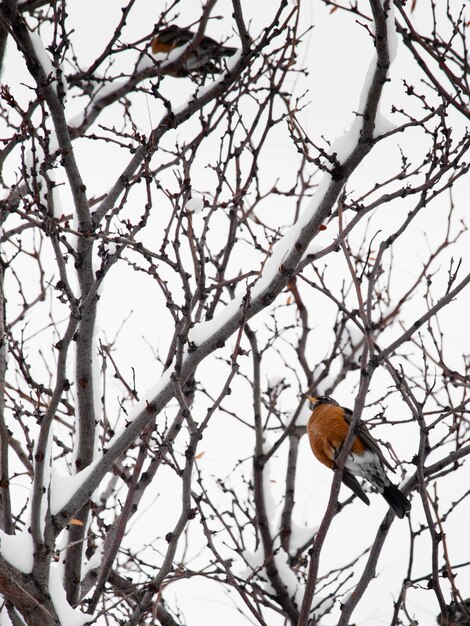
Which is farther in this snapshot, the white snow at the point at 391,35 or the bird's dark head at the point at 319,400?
the bird's dark head at the point at 319,400

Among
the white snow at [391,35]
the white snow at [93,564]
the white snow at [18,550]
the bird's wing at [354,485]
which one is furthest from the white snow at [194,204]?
the bird's wing at [354,485]

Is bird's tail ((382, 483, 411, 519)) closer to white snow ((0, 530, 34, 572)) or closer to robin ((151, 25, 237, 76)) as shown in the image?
white snow ((0, 530, 34, 572))

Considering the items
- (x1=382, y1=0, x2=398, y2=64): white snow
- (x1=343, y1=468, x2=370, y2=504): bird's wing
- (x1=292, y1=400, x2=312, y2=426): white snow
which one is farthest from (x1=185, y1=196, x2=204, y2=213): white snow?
(x1=292, y1=400, x2=312, y2=426): white snow

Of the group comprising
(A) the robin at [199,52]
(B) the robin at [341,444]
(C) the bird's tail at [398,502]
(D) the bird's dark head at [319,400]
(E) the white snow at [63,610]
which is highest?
(A) the robin at [199,52]

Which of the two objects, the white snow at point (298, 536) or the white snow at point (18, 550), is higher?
the white snow at point (298, 536)

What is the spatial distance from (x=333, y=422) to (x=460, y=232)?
5.66ft

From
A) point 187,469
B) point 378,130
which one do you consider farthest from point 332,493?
point 378,130

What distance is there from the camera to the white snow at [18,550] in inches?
108

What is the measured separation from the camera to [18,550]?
278 cm

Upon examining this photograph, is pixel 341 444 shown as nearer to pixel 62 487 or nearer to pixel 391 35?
pixel 62 487

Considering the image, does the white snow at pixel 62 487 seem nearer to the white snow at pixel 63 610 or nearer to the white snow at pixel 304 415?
the white snow at pixel 63 610

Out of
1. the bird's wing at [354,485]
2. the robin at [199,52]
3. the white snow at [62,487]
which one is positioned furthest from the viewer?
the robin at [199,52]

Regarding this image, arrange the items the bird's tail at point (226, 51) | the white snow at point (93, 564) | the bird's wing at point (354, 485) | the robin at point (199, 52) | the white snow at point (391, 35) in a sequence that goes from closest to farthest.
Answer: the white snow at point (391, 35) → the white snow at point (93, 564) → the bird's wing at point (354, 485) → the robin at point (199, 52) → the bird's tail at point (226, 51)

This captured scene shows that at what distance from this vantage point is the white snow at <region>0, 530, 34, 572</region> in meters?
2.75
